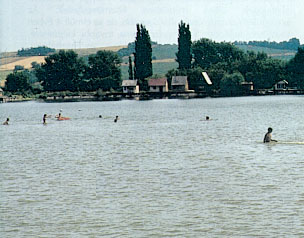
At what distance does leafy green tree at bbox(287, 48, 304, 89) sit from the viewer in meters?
185

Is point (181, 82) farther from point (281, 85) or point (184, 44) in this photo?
point (281, 85)

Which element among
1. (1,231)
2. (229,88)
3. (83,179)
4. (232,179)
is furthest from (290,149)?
(229,88)

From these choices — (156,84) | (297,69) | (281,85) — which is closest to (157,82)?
(156,84)

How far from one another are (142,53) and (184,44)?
16.4m

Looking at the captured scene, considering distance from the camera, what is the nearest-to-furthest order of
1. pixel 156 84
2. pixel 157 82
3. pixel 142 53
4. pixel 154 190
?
1. pixel 154 190
2. pixel 142 53
3. pixel 156 84
4. pixel 157 82

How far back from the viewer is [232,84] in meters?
188

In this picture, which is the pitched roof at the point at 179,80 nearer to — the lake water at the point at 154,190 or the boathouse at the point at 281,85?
the boathouse at the point at 281,85

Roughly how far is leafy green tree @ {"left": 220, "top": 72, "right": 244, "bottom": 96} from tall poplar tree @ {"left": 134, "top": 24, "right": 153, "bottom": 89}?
24579 mm

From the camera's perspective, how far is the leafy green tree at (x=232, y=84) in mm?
184875

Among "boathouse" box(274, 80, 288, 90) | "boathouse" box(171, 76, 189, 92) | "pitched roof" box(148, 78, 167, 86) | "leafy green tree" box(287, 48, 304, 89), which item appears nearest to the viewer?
"leafy green tree" box(287, 48, 304, 89)

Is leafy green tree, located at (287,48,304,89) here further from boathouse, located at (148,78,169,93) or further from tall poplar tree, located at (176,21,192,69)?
boathouse, located at (148,78,169,93)

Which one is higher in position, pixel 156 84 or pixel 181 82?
pixel 181 82

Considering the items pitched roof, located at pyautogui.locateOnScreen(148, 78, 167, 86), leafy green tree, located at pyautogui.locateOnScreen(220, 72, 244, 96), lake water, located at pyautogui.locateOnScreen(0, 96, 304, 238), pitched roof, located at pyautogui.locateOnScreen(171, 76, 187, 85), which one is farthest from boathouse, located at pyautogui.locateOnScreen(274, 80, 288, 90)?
lake water, located at pyautogui.locateOnScreen(0, 96, 304, 238)

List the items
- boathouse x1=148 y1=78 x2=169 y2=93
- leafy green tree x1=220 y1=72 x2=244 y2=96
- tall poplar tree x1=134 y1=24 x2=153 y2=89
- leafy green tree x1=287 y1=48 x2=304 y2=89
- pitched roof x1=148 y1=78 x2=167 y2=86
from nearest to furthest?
tall poplar tree x1=134 y1=24 x2=153 y2=89, leafy green tree x1=220 y1=72 x2=244 y2=96, leafy green tree x1=287 y1=48 x2=304 y2=89, pitched roof x1=148 y1=78 x2=167 y2=86, boathouse x1=148 y1=78 x2=169 y2=93
